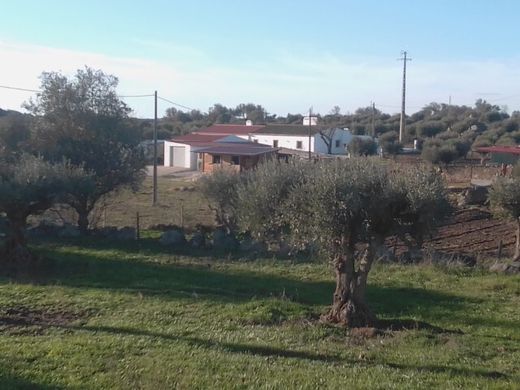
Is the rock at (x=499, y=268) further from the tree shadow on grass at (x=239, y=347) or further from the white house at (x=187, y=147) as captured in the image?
the white house at (x=187, y=147)

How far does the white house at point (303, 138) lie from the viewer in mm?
71938

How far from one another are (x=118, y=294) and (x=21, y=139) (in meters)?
16.4

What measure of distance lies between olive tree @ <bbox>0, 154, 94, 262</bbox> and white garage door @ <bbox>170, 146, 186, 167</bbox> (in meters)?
51.9

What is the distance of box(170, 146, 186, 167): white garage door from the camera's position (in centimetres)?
7219

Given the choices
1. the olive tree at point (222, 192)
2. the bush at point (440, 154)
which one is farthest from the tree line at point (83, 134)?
the bush at point (440, 154)

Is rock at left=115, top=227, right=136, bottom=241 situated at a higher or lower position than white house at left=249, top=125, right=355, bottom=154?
lower

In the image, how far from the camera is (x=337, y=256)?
42.8ft

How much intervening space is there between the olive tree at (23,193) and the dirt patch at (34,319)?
5904mm

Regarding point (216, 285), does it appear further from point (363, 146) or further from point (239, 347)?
point (363, 146)

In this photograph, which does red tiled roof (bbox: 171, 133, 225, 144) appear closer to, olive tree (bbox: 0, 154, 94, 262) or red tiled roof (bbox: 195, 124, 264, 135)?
red tiled roof (bbox: 195, 124, 264, 135)

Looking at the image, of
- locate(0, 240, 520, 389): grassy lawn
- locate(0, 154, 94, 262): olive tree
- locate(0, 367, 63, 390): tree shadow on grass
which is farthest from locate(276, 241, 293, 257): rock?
locate(0, 367, 63, 390): tree shadow on grass

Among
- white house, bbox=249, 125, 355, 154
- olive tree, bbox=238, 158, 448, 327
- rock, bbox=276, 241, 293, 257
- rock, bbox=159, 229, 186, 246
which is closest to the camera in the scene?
olive tree, bbox=238, 158, 448, 327

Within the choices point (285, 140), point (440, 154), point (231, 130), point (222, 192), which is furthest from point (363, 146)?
point (222, 192)

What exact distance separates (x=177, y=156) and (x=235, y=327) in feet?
203
